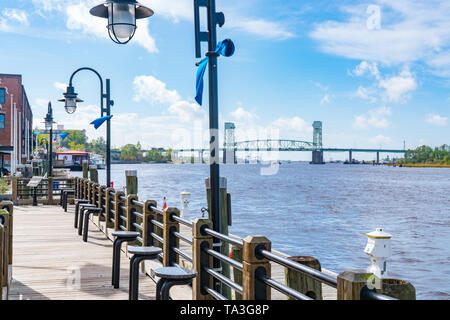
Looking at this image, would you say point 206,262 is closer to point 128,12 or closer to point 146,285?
point 146,285

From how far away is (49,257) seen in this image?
418 inches

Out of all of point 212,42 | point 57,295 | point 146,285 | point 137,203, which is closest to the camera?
point 212,42

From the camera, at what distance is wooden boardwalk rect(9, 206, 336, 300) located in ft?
25.1

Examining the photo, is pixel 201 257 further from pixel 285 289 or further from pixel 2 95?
pixel 2 95

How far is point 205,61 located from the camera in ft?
23.2

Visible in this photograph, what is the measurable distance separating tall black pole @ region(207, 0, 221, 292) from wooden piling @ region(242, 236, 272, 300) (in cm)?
193

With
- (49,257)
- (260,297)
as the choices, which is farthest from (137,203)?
(260,297)

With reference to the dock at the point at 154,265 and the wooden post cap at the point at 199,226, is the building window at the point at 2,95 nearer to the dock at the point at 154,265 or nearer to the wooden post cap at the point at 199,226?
the dock at the point at 154,265

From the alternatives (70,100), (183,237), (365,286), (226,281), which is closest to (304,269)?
(365,286)

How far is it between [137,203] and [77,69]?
10.1m

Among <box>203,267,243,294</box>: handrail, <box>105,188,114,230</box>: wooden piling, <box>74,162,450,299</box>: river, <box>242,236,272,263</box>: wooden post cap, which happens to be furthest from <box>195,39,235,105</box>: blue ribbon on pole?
<box>74,162,450,299</box>: river

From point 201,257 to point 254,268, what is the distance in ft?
5.72

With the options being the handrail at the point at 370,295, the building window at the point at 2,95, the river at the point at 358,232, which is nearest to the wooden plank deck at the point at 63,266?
the handrail at the point at 370,295

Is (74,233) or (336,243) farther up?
(74,233)
